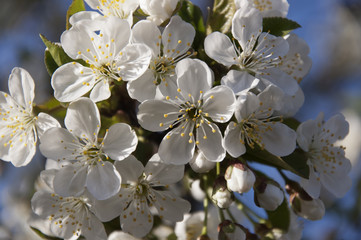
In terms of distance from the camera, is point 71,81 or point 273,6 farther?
point 273,6

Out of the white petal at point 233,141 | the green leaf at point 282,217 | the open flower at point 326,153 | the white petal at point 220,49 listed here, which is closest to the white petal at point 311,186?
the open flower at point 326,153

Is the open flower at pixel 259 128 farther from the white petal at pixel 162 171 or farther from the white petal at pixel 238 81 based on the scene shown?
the white petal at pixel 162 171

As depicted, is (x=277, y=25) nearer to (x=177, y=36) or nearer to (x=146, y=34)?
(x=177, y=36)

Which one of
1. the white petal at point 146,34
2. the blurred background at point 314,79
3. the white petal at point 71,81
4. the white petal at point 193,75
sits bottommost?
the blurred background at point 314,79

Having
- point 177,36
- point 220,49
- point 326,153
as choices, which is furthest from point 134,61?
point 326,153

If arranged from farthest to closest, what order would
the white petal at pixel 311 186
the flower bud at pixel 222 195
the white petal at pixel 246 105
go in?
the white petal at pixel 311 186 → the flower bud at pixel 222 195 → the white petal at pixel 246 105

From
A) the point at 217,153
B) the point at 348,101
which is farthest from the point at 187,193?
the point at 348,101
